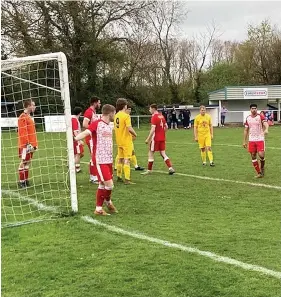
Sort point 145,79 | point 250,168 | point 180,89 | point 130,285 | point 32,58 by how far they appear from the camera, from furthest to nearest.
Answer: point 180,89 → point 145,79 → point 250,168 → point 32,58 → point 130,285

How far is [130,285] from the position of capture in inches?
185

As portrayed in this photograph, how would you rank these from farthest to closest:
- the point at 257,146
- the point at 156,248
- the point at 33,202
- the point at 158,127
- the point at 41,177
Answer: the point at 158,127 < the point at 41,177 < the point at 257,146 < the point at 33,202 < the point at 156,248

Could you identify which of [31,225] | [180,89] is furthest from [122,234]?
[180,89]

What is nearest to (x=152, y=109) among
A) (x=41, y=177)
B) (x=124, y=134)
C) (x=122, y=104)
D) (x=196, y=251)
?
(x=124, y=134)

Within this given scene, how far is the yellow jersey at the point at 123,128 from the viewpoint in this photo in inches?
439

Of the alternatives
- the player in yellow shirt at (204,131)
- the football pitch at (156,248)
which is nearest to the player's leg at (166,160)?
the player in yellow shirt at (204,131)

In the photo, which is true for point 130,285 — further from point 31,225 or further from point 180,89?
point 180,89

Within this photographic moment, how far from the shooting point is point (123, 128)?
1124 cm

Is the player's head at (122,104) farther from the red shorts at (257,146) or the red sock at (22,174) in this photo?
the red shorts at (257,146)

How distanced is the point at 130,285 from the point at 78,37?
3657 cm

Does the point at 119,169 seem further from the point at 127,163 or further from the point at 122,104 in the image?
the point at 122,104

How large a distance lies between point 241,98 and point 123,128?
3451 cm

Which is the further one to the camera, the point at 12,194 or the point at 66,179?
the point at 66,179

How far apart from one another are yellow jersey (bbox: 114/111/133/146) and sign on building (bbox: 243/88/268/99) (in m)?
34.5
